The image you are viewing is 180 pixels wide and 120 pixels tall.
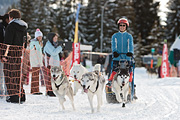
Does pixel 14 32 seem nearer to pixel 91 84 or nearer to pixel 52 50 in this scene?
pixel 52 50

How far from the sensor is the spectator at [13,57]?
597 centimetres

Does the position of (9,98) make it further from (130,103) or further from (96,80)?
(130,103)

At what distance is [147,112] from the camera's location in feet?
17.1

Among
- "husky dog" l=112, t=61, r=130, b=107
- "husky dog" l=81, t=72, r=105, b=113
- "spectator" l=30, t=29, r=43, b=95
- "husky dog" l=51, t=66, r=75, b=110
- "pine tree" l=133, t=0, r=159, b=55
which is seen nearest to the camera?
"husky dog" l=81, t=72, r=105, b=113

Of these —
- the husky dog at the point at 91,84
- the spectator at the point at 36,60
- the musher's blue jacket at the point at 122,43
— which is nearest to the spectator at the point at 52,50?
the spectator at the point at 36,60

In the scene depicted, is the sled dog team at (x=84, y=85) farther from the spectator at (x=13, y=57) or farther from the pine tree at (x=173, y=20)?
the pine tree at (x=173, y=20)

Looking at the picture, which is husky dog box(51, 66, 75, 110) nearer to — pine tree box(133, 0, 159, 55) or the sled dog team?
the sled dog team

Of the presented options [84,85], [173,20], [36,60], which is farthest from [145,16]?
[84,85]

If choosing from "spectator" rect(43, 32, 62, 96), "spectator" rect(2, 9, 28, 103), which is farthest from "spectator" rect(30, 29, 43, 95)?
"spectator" rect(2, 9, 28, 103)

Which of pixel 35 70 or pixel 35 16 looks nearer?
pixel 35 70

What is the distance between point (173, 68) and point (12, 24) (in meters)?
16.8

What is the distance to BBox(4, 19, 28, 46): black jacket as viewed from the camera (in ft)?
19.6

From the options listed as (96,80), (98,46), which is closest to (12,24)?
(96,80)

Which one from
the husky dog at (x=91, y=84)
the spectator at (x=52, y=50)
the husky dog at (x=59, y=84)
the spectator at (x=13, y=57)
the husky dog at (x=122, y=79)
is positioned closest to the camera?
the husky dog at (x=91, y=84)
